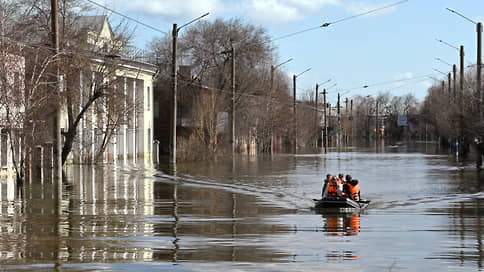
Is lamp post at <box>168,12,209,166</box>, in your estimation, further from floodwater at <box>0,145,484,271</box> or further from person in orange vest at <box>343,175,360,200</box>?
person in orange vest at <box>343,175,360,200</box>

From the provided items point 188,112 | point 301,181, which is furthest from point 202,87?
point 301,181

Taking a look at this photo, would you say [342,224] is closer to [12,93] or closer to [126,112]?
[12,93]

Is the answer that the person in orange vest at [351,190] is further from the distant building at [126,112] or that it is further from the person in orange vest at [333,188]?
the distant building at [126,112]

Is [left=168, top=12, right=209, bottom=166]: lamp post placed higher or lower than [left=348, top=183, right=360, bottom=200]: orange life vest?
higher

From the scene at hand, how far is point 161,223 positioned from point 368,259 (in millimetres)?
7134

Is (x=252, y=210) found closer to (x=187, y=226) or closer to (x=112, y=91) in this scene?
(x=187, y=226)

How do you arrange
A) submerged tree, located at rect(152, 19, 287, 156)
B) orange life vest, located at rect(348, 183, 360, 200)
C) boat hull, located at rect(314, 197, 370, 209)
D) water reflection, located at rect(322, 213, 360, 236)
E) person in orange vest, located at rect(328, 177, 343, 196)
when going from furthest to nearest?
submerged tree, located at rect(152, 19, 287, 156) < orange life vest, located at rect(348, 183, 360, 200) < person in orange vest, located at rect(328, 177, 343, 196) < boat hull, located at rect(314, 197, 370, 209) < water reflection, located at rect(322, 213, 360, 236)

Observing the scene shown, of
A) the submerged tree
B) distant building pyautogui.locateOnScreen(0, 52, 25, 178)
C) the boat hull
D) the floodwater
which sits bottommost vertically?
the floodwater

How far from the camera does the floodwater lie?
1269cm

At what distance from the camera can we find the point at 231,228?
17.9 meters

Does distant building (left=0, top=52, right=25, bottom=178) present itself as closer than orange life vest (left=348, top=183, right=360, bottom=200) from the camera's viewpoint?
No

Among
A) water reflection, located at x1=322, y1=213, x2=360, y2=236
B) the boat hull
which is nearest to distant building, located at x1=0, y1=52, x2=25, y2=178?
the boat hull

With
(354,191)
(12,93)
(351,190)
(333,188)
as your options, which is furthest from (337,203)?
(12,93)

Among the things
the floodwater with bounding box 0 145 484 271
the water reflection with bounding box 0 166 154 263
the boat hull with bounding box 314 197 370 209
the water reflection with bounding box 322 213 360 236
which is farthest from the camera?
the boat hull with bounding box 314 197 370 209
